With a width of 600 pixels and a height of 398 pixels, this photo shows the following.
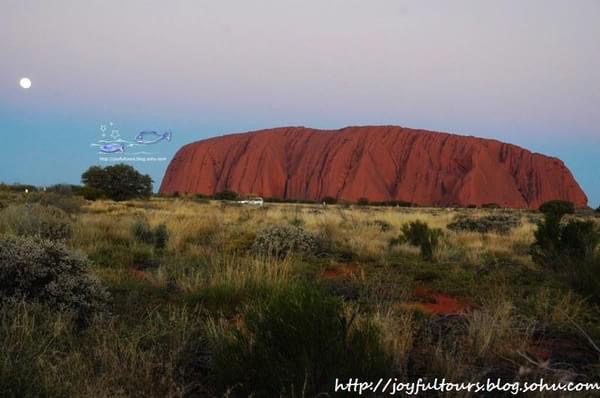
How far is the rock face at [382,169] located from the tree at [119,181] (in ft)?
164

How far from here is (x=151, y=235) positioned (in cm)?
1273

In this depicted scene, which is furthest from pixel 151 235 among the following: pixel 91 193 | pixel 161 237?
pixel 91 193

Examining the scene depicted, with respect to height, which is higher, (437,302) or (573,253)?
(573,253)

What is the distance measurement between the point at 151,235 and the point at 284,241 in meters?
3.62

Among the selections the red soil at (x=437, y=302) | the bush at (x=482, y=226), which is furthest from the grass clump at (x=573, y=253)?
the bush at (x=482, y=226)

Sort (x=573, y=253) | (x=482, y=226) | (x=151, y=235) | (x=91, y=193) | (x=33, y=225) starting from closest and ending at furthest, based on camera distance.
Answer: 1. (x=573, y=253)
2. (x=33, y=225)
3. (x=151, y=235)
4. (x=482, y=226)
5. (x=91, y=193)

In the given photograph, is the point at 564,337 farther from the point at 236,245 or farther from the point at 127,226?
the point at 127,226

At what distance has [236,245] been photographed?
1170cm

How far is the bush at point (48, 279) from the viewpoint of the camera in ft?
15.9

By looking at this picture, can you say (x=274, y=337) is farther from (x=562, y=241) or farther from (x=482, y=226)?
(x=482, y=226)

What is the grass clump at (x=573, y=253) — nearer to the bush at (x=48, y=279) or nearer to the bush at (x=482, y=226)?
the bush at (x=48, y=279)

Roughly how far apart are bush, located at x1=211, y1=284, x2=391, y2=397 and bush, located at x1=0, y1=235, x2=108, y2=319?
218cm

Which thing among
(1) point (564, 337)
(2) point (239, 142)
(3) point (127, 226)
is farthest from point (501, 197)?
(1) point (564, 337)

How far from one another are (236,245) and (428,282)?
4727 millimetres
